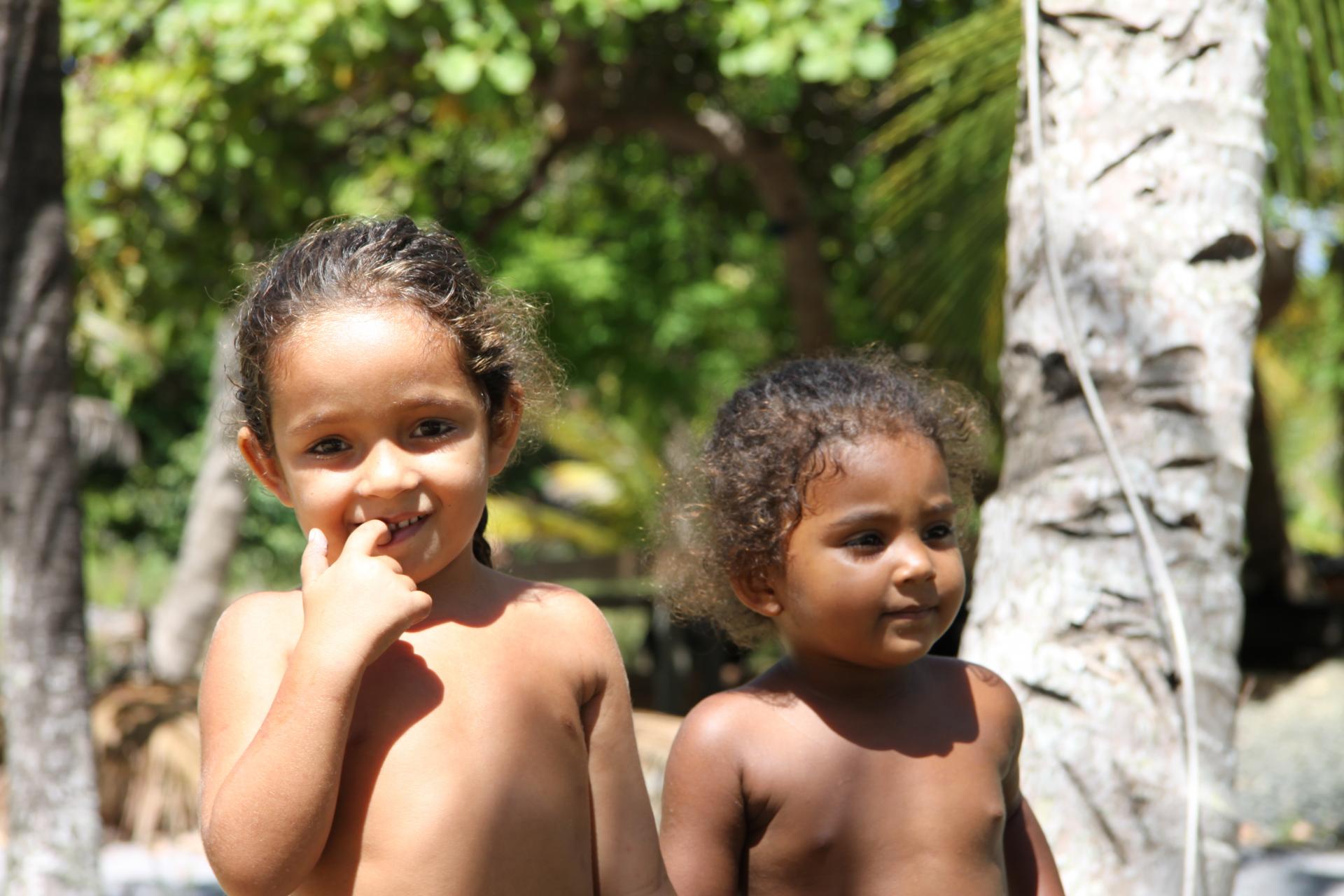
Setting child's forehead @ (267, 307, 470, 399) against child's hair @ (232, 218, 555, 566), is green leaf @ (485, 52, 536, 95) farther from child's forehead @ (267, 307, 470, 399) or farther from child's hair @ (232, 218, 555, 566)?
Result: child's forehead @ (267, 307, 470, 399)

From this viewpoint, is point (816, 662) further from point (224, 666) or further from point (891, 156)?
point (891, 156)

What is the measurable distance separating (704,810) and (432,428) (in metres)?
0.57

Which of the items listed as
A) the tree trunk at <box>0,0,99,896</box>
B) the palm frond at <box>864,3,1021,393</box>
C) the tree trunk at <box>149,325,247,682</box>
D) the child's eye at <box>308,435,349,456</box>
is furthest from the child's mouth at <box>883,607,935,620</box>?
the tree trunk at <box>149,325,247,682</box>

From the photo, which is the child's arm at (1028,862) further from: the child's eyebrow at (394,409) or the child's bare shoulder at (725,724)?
the child's eyebrow at (394,409)

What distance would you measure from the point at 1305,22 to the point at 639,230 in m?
6.06

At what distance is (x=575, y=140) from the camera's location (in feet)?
22.9

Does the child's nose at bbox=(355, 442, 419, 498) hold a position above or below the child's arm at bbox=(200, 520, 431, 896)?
above

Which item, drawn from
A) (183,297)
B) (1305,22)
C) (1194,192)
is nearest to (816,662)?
(1194,192)

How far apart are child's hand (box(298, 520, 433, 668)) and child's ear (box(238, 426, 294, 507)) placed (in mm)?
182

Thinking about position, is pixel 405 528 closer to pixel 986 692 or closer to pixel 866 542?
pixel 866 542

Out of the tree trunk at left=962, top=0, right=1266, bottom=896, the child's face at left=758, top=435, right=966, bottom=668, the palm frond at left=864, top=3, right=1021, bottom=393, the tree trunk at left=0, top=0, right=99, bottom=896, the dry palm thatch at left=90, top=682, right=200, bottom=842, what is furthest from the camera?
Result: the dry palm thatch at left=90, top=682, right=200, bottom=842

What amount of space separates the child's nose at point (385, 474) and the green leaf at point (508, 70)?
12.8ft

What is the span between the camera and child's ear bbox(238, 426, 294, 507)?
1527 millimetres

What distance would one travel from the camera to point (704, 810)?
63.3 inches
